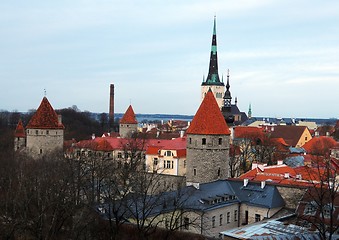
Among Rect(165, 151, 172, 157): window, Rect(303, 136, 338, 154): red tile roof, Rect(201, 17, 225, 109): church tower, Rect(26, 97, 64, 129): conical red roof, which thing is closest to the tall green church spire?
Rect(201, 17, 225, 109): church tower

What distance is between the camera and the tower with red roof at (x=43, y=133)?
134ft

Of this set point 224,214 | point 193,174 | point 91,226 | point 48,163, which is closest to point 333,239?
point 224,214

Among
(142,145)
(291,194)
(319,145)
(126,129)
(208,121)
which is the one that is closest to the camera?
(291,194)

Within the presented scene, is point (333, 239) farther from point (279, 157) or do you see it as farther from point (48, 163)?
point (279, 157)

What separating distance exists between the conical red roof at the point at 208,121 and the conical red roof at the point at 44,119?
54.9 feet

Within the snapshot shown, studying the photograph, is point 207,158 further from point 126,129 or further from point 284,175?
point 126,129

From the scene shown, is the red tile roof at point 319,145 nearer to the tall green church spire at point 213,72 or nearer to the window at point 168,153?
the window at point 168,153

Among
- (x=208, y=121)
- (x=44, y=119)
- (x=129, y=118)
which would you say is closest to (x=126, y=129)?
(x=129, y=118)

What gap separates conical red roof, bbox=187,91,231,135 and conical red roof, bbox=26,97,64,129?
54.9ft

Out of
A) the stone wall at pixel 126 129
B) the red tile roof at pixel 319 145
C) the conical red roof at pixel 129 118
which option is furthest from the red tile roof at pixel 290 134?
the conical red roof at pixel 129 118

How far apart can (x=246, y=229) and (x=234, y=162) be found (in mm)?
20778

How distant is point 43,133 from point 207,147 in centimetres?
1833

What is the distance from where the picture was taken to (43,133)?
41.0 metres

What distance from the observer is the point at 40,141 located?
40906mm
